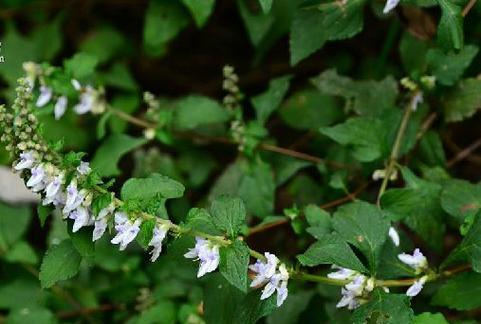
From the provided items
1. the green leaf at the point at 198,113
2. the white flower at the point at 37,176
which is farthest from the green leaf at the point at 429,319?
the green leaf at the point at 198,113

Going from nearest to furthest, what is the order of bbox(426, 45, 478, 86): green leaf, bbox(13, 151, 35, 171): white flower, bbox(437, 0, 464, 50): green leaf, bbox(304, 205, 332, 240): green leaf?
bbox(13, 151, 35, 171): white flower, bbox(437, 0, 464, 50): green leaf, bbox(304, 205, 332, 240): green leaf, bbox(426, 45, 478, 86): green leaf

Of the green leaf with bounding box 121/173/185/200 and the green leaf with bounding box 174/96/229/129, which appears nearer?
the green leaf with bounding box 121/173/185/200

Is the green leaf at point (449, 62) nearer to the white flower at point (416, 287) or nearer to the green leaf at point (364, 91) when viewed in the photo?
the green leaf at point (364, 91)

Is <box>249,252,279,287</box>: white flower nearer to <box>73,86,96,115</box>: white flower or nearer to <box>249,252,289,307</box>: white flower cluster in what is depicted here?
<box>249,252,289,307</box>: white flower cluster

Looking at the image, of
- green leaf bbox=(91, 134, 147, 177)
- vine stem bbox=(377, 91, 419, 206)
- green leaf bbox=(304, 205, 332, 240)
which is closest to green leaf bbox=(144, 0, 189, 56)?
green leaf bbox=(91, 134, 147, 177)

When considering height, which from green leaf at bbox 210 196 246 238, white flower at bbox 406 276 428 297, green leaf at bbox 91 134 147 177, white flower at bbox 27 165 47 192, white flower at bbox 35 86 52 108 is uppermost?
white flower at bbox 27 165 47 192

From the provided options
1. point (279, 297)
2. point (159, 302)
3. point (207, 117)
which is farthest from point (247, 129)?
point (279, 297)

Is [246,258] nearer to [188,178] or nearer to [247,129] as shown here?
[247,129]
